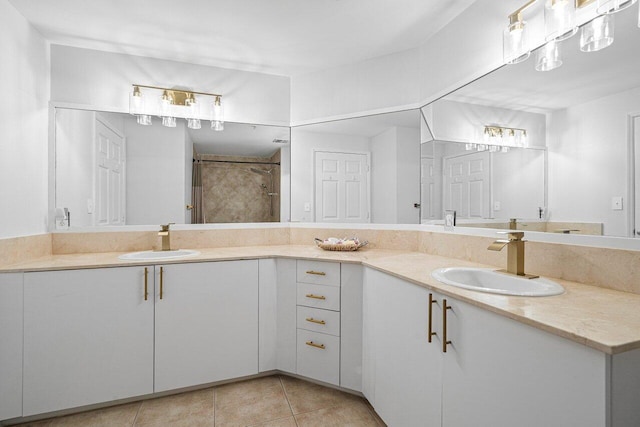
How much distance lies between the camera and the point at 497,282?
1522mm

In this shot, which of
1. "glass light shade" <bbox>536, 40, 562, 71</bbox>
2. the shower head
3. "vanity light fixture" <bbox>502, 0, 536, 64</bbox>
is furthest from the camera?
the shower head

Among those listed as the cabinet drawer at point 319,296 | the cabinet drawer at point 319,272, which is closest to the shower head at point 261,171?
the cabinet drawer at point 319,272

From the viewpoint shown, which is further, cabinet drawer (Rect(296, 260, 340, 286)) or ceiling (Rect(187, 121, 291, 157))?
ceiling (Rect(187, 121, 291, 157))

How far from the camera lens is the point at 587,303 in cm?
107

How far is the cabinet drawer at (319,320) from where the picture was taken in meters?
2.06

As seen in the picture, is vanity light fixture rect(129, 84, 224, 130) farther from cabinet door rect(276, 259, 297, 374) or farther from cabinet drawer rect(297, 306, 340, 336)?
cabinet drawer rect(297, 306, 340, 336)

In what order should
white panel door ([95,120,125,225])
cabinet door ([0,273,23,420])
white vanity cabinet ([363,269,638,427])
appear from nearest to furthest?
white vanity cabinet ([363,269,638,427]) → cabinet door ([0,273,23,420]) → white panel door ([95,120,125,225])

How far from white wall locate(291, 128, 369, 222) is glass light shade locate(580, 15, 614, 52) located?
1.64 meters

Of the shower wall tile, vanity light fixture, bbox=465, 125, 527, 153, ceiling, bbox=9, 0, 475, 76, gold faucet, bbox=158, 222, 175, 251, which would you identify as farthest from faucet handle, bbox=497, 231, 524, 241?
the shower wall tile

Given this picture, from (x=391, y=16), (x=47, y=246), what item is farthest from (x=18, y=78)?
(x=391, y=16)

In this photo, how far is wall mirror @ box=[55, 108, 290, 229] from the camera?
90.6 inches

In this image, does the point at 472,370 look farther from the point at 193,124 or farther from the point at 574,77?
the point at 193,124

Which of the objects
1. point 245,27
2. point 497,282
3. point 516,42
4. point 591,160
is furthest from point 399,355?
point 245,27

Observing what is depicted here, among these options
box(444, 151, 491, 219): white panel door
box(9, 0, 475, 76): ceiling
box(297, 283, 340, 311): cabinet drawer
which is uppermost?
box(9, 0, 475, 76): ceiling
